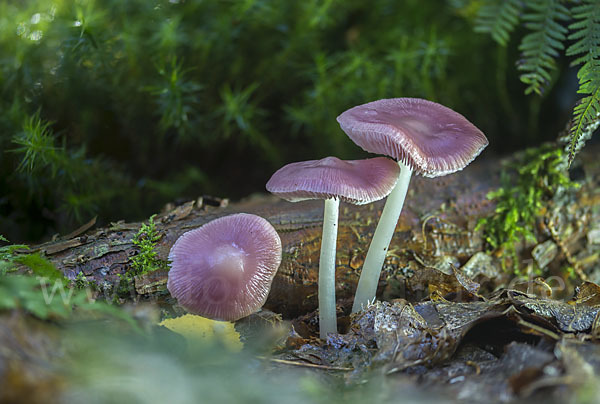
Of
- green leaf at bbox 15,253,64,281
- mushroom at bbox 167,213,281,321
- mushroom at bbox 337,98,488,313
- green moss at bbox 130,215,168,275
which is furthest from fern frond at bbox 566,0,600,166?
green leaf at bbox 15,253,64,281

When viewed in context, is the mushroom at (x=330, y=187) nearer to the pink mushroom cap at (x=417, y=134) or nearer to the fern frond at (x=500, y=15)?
the pink mushroom cap at (x=417, y=134)

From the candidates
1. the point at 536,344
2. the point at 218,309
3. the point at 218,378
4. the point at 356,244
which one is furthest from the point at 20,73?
the point at 536,344

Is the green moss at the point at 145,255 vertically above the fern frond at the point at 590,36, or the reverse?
the fern frond at the point at 590,36

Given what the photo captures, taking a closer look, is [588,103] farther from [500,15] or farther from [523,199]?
[500,15]

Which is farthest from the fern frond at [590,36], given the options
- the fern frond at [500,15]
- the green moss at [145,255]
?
the green moss at [145,255]

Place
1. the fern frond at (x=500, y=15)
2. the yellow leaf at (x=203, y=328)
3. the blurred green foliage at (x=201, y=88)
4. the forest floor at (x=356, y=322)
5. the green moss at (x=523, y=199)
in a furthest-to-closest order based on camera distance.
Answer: the fern frond at (x=500, y=15)
the blurred green foliage at (x=201, y=88)
the green moss at (x=523, y=199)
the yellow leaf at (x=203, y=328)
the forest floor at (x=356, y=322)

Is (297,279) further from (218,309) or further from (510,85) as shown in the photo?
(510,85)

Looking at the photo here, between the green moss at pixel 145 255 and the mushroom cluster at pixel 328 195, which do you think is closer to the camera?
the mushroom cluster at pixel 328 195
